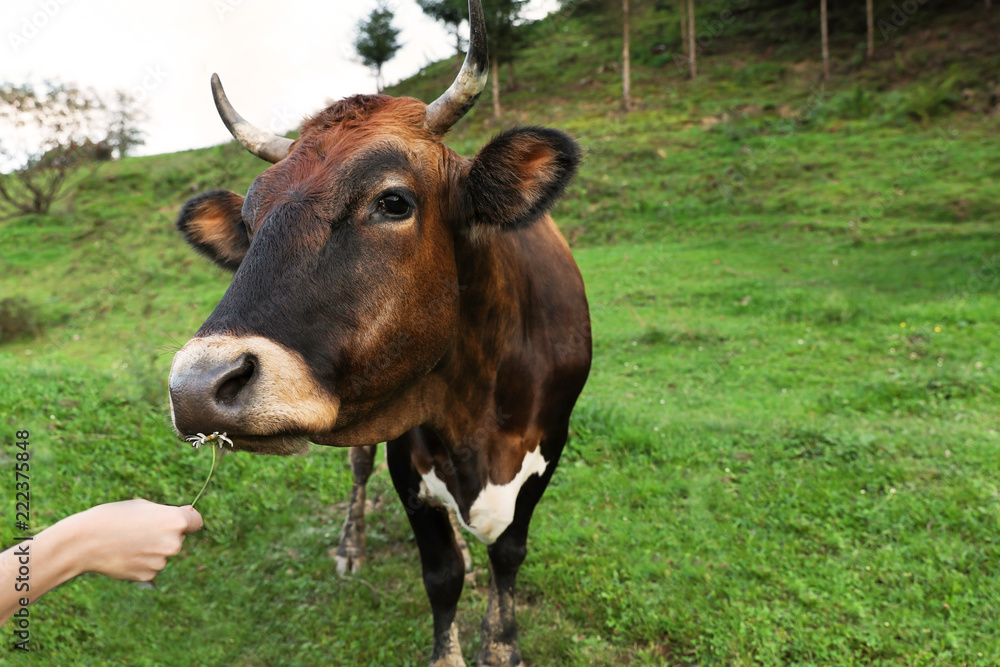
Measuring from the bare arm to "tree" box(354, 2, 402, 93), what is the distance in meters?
30.6

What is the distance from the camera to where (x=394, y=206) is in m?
2.06

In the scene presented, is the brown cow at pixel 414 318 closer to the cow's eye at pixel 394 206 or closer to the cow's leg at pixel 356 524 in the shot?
the cow's eye at pixel 394 206

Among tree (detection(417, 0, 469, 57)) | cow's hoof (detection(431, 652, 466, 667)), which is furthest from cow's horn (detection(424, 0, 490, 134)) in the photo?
tree (detection(417, 0, 469, 57))

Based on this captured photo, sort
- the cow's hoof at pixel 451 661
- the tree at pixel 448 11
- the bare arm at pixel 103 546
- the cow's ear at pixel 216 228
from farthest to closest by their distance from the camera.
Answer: the tree at pixel 448 11, the cow's hoof at pixel 451 661, the cow's ear at pixel 216 228, the bare arm at pixel 103 546

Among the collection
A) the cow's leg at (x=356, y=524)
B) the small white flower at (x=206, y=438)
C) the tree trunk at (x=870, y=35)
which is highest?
the tree trunk at (x=870, y=35)

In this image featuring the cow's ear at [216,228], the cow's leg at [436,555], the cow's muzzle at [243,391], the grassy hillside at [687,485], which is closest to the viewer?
the cow's muzzle at [243,391]

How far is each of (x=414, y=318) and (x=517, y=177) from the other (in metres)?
0.65

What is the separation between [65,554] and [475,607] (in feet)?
8.30

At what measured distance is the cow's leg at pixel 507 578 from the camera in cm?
328

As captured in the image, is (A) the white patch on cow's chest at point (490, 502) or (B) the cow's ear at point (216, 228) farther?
(A) the white patch on cow's chest at point (490, 502)

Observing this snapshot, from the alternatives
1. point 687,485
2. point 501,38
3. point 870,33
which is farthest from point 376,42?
point 687,485

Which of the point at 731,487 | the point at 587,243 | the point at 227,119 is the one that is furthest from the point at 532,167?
the point at 587,243

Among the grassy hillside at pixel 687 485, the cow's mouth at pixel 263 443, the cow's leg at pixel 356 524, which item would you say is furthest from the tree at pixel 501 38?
the cow's mouth at pixel 263 443

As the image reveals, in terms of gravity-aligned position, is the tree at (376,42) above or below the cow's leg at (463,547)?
above
